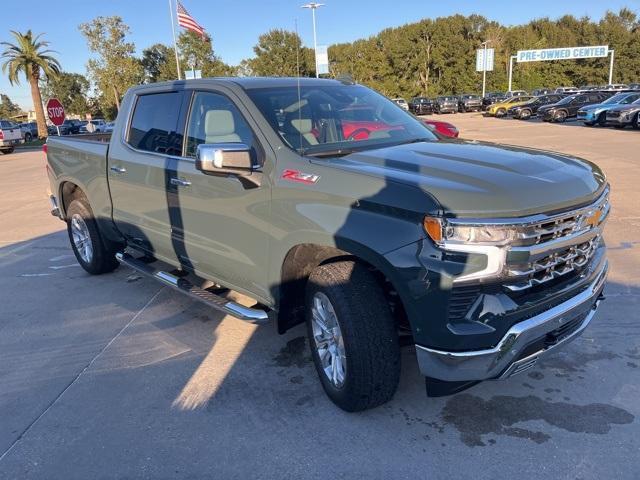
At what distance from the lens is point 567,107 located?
1266 inches

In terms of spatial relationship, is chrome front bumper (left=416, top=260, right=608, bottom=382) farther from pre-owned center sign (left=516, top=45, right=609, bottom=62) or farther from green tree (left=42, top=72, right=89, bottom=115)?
green tree (left=42, top=72, right=89, bottom=115)

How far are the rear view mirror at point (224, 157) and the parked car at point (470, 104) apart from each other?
52.3m

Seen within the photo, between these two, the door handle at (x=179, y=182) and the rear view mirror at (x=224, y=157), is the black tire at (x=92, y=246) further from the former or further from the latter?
the rear view mirror at (x=224, y=157)

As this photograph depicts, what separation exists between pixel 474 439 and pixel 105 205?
401cm

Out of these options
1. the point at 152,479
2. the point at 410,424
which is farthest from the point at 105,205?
the point at 410,424

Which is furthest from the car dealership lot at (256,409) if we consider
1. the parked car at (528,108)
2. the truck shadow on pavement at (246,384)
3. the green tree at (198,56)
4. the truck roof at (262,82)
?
the green tree at (198,56)

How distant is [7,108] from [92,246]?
13052cm

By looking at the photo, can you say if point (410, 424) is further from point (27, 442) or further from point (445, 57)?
point (445, 57)

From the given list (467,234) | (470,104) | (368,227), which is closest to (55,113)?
(368,227)

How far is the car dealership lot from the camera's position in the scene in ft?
9.06

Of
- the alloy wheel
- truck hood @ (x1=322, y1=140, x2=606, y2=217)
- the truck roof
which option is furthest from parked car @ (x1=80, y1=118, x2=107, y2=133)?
truck hood @ (x1=322, y1=140, x2=606, y2=217)

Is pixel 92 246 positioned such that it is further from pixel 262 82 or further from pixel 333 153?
pixel 333 153

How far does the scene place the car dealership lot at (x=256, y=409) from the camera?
2.76 metres

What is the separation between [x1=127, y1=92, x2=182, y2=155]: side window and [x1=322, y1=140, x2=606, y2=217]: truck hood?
170cm
